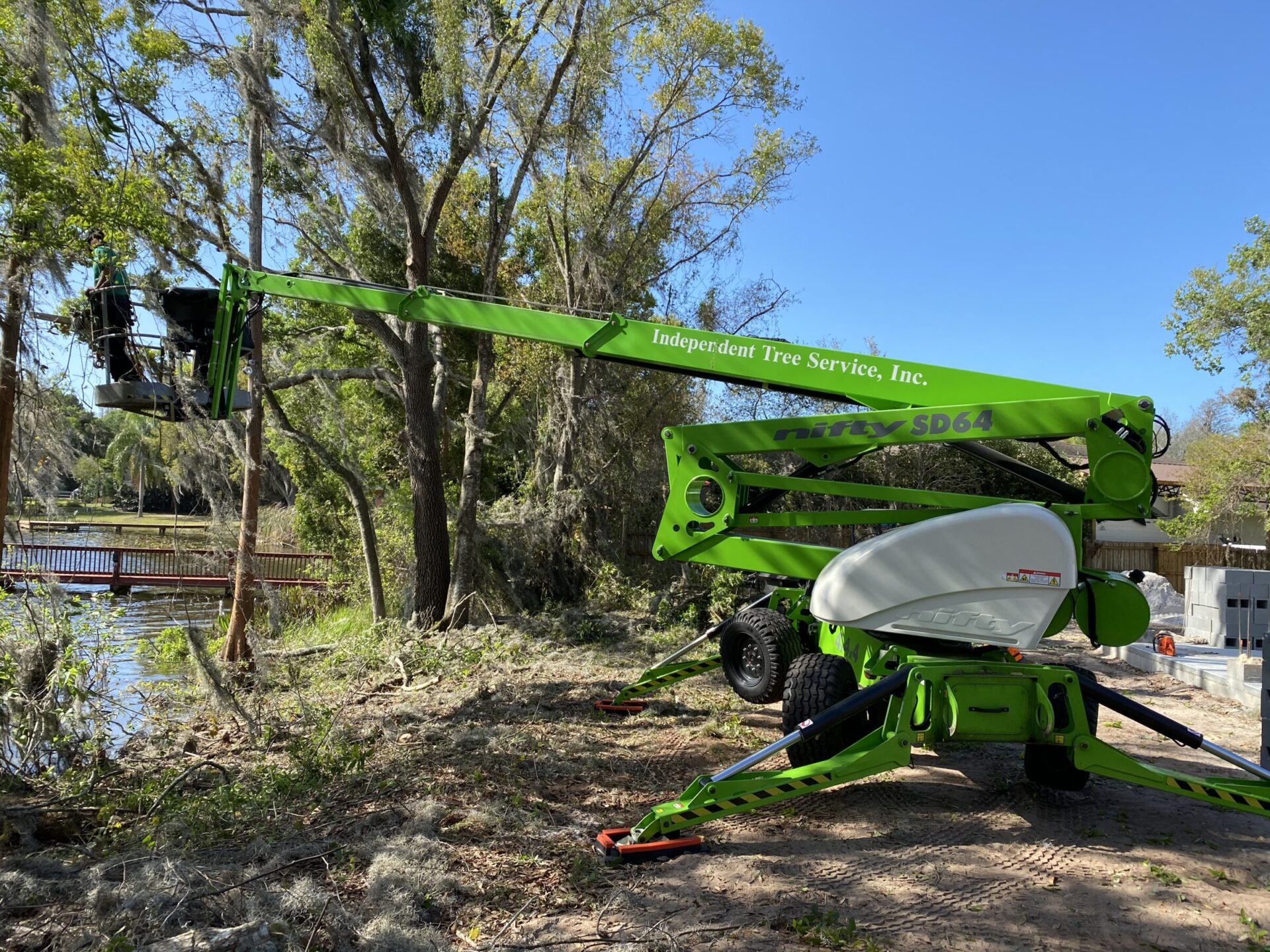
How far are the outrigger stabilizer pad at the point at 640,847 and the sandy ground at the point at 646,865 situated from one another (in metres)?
0.07

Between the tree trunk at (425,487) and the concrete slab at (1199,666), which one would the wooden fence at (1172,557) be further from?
the tree trunk at (425,487)

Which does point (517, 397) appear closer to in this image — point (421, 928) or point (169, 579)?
point (169, 579)

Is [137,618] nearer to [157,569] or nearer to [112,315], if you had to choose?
[157,569]

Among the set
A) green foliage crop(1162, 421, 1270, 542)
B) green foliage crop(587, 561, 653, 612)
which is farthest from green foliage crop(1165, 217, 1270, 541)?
green foliage crop(587, 561, 653, 612)

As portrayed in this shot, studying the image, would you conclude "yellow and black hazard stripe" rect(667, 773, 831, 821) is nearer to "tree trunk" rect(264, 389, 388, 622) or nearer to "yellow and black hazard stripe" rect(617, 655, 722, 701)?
"yellow and black hazard stripe" rect(617, 655, 722, 701)

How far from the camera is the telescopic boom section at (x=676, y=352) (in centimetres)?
593

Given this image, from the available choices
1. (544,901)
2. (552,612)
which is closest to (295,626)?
(552,612)

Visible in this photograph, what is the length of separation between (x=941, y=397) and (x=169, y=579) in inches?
882

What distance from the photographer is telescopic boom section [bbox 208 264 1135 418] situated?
5.93 meters

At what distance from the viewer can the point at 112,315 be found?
6.32 metres

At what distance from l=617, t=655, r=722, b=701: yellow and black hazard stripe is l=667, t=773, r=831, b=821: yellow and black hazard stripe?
288 cm

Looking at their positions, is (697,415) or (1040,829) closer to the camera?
(1040,829)

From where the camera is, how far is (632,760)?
245 inches

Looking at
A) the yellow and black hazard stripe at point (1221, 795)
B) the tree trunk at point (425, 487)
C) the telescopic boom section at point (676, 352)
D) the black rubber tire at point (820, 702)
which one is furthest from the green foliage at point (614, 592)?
the yellow and black hazard stripe at point (1221, 795)
